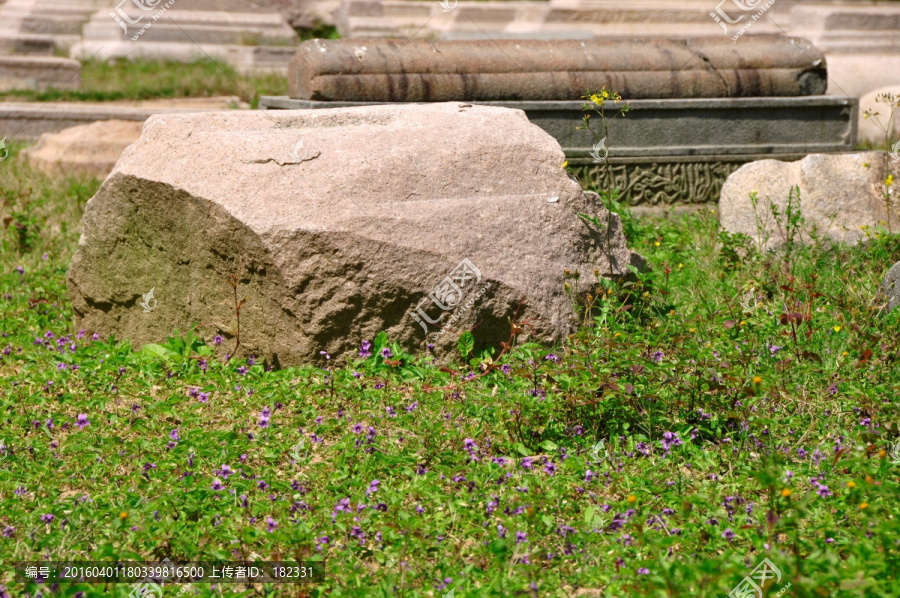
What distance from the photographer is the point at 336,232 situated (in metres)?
3.66

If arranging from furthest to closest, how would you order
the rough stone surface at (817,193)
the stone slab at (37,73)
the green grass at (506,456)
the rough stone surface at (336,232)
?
the stone slab at (37,73) → the rough stone surface at (817,193) → the rough stone surface at (336,232) → the green grass at (506,456)

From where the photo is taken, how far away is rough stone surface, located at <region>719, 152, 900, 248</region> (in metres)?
5.38

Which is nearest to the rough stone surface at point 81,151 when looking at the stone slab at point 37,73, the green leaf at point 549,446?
the stone slab at point 37,73

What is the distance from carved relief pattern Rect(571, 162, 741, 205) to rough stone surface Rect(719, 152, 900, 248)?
2.93 ft

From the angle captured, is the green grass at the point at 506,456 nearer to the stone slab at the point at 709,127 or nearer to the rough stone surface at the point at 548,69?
the stone slab at the point at 709,127

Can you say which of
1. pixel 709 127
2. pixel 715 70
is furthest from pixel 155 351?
pixel 715 70

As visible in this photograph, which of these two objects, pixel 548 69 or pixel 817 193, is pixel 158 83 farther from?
pixel 817 193

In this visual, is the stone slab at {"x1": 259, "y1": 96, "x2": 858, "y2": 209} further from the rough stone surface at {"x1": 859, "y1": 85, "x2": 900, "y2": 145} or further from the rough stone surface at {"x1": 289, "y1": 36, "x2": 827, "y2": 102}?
the rough stone surface at {"x1": 859, "y1": 85, "x2": 900, "y2": 145}

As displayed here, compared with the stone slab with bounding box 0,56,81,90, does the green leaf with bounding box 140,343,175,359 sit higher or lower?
lower

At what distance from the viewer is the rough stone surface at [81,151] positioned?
732 centimetres

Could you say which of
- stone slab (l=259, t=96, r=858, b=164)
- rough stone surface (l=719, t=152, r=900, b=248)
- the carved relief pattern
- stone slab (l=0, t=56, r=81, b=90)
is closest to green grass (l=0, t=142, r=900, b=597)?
rough stone surface (l=719, t=152, r=900, b=248)

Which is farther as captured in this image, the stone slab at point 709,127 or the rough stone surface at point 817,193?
the stone slab at point 709,127

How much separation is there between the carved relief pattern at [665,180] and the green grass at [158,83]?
4471 mm

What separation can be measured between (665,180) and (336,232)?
3.57m
